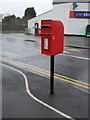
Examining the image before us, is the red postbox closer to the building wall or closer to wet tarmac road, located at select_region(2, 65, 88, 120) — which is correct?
wet tarmac road, located at select_region(2, 65, 88, 120)

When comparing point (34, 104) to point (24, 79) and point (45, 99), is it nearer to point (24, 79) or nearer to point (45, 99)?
point (45, 99)

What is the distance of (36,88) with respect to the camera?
5.73m

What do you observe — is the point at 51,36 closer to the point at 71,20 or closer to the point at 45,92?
the point at 45,92

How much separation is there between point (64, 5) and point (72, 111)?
2794 cm

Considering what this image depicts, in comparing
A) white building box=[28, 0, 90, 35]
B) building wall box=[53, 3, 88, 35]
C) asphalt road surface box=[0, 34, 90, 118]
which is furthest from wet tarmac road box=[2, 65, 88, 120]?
white building box=[28, 0, 90, 35]

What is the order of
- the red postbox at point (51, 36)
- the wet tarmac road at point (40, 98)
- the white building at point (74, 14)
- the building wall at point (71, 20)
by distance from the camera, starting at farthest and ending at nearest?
the building wall at point (71, 20), the white building at point (74, 14), the red postbox at point (51, 36), the wet tarmac road at point (40, 98)

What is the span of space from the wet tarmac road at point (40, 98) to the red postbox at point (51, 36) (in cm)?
156

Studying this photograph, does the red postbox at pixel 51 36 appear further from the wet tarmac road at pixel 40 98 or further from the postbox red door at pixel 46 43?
the wet tarmac road at pixel 40 98

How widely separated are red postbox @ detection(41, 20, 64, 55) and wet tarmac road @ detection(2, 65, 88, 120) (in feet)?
5.13

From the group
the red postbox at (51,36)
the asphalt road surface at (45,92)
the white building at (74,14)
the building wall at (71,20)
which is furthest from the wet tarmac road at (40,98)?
the white building at (74,14)

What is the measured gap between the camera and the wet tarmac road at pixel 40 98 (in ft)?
13.6

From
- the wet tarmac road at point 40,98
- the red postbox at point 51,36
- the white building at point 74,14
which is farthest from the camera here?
the white building at point 74,14

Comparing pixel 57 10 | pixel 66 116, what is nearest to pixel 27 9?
pixel 57 10

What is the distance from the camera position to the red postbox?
4676mm
